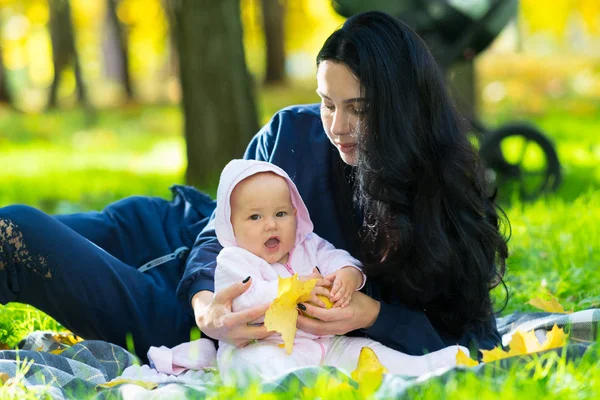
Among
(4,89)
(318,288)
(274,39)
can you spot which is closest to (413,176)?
(318,288)

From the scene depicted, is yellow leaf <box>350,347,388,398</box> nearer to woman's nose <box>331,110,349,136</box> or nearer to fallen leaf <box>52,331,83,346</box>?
woman's nose <box>331,110,349,136</box>

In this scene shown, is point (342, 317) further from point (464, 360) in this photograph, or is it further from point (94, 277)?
point (94, 277)

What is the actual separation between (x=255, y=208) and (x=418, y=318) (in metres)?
0.67

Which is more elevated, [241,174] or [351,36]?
[351,36]

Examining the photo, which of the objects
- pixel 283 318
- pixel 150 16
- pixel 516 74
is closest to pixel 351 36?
pixel 283 318

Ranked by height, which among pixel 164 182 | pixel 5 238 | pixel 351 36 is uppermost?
pixel 351 36

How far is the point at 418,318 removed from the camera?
116 inches

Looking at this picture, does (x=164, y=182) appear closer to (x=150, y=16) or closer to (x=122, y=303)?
(x=122, y=303)

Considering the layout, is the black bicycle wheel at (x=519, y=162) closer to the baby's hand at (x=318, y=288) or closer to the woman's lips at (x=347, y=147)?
the woman's lips at (x=347, y=147)

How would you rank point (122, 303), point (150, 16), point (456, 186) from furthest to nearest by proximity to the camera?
point (150, 16) < point (122, 303) < point (456, 186)

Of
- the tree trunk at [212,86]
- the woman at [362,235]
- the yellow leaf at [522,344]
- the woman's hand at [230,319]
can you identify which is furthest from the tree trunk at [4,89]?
the yellow leaf at [522,344]

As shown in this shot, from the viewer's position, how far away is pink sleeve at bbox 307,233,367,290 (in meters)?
2.90

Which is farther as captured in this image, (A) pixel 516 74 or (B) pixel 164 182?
(A) pixel 516 74

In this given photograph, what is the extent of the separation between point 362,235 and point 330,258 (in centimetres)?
15
